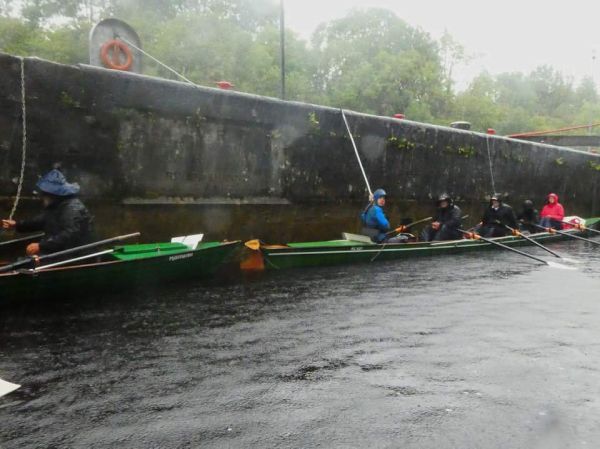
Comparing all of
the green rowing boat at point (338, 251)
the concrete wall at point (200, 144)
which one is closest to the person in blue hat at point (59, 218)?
the concrete wall at point (200, 144)

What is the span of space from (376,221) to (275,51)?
30.1 metres

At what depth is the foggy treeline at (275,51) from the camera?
30906 millimetres

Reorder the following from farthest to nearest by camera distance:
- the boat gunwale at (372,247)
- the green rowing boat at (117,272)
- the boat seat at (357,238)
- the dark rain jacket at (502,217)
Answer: the dark rain jacket at (502,217), the boat seat at (357,238), the boat gunwale at (372,247), the green rowing boat at (117,272)

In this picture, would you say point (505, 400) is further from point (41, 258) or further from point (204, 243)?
point (204, 243)

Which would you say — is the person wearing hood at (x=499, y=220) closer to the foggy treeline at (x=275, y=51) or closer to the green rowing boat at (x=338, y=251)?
the green rowing boat at (x=338, y=251)

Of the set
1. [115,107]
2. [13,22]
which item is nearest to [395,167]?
[115,107]

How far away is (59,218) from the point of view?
271 inches

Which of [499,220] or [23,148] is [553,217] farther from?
[23,148]

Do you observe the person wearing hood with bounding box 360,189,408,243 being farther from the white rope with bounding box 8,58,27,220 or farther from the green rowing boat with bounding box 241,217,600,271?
the white rope with bounding box 8,58,27,220

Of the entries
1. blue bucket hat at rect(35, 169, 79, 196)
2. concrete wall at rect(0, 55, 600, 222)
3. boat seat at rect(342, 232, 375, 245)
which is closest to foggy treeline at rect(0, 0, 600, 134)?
concrete wall at rect(0, 55, 600, 222)

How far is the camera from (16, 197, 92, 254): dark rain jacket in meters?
6.79

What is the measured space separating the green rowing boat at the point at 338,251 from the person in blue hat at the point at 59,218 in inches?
125

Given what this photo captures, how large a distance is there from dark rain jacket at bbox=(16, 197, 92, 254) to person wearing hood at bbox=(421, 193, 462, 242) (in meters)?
8.75

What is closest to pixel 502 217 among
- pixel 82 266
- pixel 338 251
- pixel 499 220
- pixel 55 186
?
pixel 499 220
